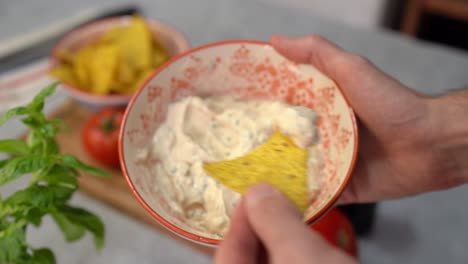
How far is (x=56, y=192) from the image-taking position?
573 mm

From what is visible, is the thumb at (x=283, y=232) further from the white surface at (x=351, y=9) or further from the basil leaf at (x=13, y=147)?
the white surface at (x=351, y=9)

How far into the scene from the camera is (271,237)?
0.40 meters

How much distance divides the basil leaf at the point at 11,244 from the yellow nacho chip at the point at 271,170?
10.5 inches

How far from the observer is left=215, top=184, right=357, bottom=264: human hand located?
381mm

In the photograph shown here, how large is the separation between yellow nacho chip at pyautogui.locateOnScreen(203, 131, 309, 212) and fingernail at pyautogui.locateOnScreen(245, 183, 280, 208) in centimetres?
13

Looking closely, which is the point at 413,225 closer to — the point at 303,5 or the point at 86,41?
the point at 86,41

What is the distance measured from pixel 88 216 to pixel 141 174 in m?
0.10

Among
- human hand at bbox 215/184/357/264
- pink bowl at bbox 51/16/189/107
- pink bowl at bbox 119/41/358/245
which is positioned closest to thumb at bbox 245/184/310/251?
human hand at bbox 215/184/357/264

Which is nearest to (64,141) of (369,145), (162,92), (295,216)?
(162,92)

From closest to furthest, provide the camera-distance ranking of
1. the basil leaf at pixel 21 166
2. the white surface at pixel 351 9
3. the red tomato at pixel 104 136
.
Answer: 1. the basil leaf at pixel 21 166
2. the red tomato at pixel 104 136
3. the white surface at pixel 351 9

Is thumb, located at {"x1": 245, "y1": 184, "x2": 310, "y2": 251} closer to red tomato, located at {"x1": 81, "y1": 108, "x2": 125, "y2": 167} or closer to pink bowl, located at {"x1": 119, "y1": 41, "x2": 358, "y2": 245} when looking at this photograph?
pink bowl, located at {"x1": 119, "y1": 41, "x2": 358, "y2": 245}

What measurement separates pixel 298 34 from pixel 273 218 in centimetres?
107

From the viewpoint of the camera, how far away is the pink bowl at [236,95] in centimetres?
59

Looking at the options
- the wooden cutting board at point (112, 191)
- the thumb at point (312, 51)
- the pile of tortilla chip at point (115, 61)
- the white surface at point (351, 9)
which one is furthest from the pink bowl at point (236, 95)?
the white surface at point (351, 9)
